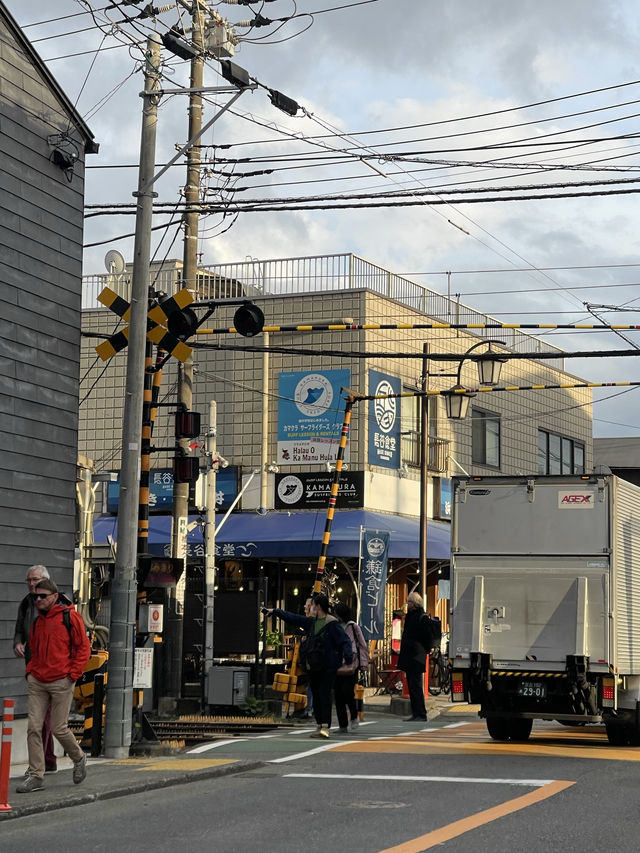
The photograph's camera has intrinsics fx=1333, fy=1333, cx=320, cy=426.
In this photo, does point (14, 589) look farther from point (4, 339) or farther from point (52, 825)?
point (52, 825)

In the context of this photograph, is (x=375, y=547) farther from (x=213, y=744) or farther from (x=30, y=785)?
(x=30, y=785)

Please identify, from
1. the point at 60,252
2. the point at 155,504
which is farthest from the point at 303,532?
the point at 60,252

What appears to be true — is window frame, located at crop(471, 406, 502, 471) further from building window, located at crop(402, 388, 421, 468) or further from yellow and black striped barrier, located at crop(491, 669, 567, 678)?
yellow and black striped barrier, located at crop(491, 669, 567, 678)

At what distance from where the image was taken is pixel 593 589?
1625 centimetres

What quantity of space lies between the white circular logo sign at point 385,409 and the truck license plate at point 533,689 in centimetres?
1428

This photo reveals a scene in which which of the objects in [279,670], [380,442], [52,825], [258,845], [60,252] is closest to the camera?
[258,845]

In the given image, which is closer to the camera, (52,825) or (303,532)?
(52,825)

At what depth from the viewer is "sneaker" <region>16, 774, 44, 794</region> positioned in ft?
38.4

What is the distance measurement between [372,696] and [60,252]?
15.4 meters

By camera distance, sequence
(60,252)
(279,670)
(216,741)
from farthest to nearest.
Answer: (279,670) → (216,741) → (60,252)

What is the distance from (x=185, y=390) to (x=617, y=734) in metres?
9.04

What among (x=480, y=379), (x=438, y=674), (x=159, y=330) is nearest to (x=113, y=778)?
(x=159, y=330)

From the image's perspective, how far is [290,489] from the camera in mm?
29938

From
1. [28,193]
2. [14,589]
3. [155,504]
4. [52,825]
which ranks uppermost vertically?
[28,193]
